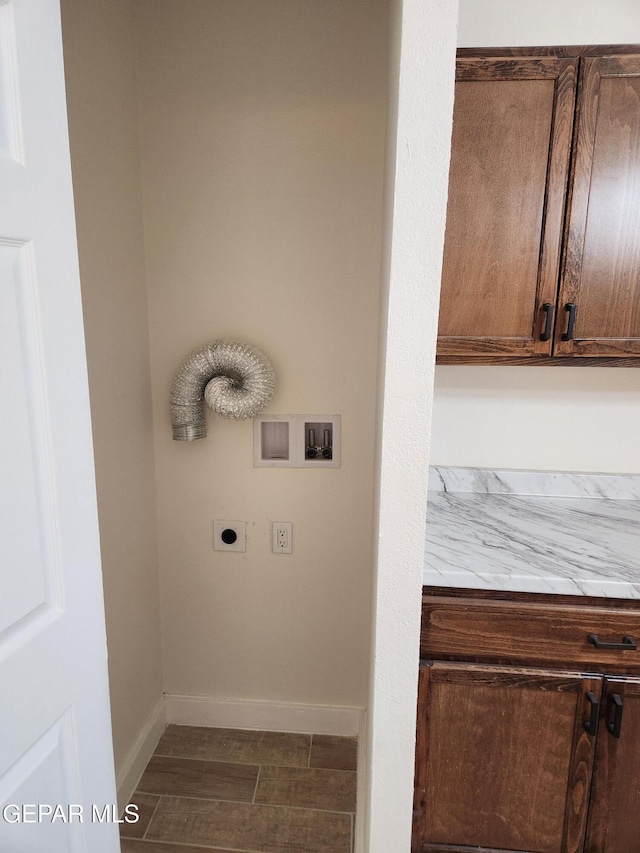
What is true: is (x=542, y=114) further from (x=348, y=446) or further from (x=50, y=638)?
(x=50, y=638)

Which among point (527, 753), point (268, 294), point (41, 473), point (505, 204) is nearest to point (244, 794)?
point (527, 753)

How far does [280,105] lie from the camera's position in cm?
175

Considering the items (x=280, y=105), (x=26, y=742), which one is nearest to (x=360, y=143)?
(x=280, y=105)

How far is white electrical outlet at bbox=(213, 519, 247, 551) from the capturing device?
2.01 m

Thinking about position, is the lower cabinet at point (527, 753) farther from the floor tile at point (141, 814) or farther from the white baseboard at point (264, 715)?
the floor tile at point (141, 814)

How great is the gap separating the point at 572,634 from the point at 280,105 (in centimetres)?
180

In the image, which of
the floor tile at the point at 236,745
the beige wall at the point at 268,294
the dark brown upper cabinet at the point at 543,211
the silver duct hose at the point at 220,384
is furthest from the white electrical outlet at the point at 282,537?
the dark brown upper cabinet at the point at 543,211

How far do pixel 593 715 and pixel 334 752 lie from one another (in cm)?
106

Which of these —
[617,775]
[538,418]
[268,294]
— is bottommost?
[617,775]

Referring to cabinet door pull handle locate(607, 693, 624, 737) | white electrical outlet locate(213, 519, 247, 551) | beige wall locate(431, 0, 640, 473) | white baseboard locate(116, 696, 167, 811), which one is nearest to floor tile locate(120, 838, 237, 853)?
white baseboard locate(116, 696, 167, 811)

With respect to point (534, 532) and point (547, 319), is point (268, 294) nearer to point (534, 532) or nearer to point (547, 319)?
point (547, 319)

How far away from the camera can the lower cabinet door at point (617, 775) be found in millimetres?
1288

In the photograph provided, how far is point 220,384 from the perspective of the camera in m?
1.79

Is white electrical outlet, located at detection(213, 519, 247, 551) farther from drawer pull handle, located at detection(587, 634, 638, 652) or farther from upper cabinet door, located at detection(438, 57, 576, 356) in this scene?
drawer pull handle, located at detection(587, 634, 638, 652)
